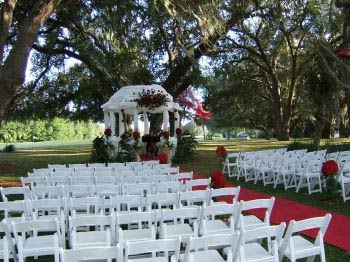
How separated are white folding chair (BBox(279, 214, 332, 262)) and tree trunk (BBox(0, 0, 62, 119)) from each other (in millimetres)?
8968

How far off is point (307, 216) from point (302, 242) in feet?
12.5

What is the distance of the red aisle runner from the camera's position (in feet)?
23.4

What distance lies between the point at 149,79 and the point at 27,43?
16.0m

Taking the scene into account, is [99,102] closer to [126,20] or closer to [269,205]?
[126,20]

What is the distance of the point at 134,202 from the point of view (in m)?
6.81

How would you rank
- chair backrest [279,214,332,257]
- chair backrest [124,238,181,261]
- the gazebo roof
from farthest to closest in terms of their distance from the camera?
1. the gazebo roof
2. chair backrest [279,214,332,257]
3. chair backrest [124,238,181,261]

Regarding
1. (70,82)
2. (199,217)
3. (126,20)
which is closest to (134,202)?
(199,217)

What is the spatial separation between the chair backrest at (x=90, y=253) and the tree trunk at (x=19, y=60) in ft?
29.5

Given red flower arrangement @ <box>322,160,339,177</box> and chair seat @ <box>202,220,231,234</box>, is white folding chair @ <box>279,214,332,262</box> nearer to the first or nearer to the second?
chair seat @ <box>202,220,231,234</box>

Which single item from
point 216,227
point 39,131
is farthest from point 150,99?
point 39,131

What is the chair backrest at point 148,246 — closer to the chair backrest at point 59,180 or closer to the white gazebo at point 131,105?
the chair backrest at point 59,180

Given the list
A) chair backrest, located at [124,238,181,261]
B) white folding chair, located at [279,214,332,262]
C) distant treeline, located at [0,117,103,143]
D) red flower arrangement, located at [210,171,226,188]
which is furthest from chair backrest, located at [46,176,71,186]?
distant treeline, located at [0,117,103,143]

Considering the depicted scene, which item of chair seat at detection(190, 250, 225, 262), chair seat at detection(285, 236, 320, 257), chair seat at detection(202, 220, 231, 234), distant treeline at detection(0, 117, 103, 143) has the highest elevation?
distant treeline at detection(0, 117, 103, 143)

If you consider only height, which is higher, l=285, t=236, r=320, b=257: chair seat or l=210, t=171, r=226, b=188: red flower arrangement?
l=210, t=171, r=226, b=188: red flower arrangement
